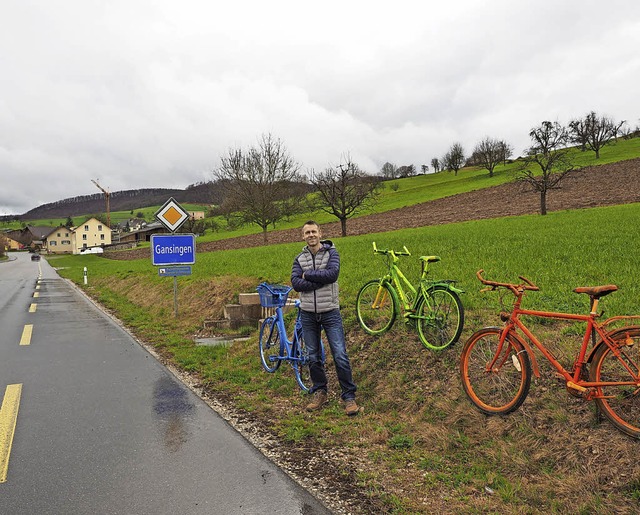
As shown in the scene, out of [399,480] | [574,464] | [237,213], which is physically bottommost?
[399,480]

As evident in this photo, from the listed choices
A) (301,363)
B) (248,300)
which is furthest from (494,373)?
(248,300)

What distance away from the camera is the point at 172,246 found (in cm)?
1158

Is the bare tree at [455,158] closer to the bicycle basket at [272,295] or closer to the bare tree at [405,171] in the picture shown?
the bare tree at [405,171]

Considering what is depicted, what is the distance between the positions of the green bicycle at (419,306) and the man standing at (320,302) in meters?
1.08

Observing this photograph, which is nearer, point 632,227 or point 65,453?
point 65,453

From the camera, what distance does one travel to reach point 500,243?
13406 mm

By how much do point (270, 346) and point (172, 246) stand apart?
583cm

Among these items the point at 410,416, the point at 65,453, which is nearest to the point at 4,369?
the point at 65,453

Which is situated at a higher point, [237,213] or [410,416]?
[237,213]

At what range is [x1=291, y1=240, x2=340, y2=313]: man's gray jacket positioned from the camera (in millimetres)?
5059

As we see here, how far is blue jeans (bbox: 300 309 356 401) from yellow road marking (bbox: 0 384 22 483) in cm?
309

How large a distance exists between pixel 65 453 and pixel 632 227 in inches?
603

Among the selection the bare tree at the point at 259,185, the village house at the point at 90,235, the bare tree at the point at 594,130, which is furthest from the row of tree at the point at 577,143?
the village house at the point at 90,235

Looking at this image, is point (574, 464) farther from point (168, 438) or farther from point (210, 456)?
point (168, 438)
